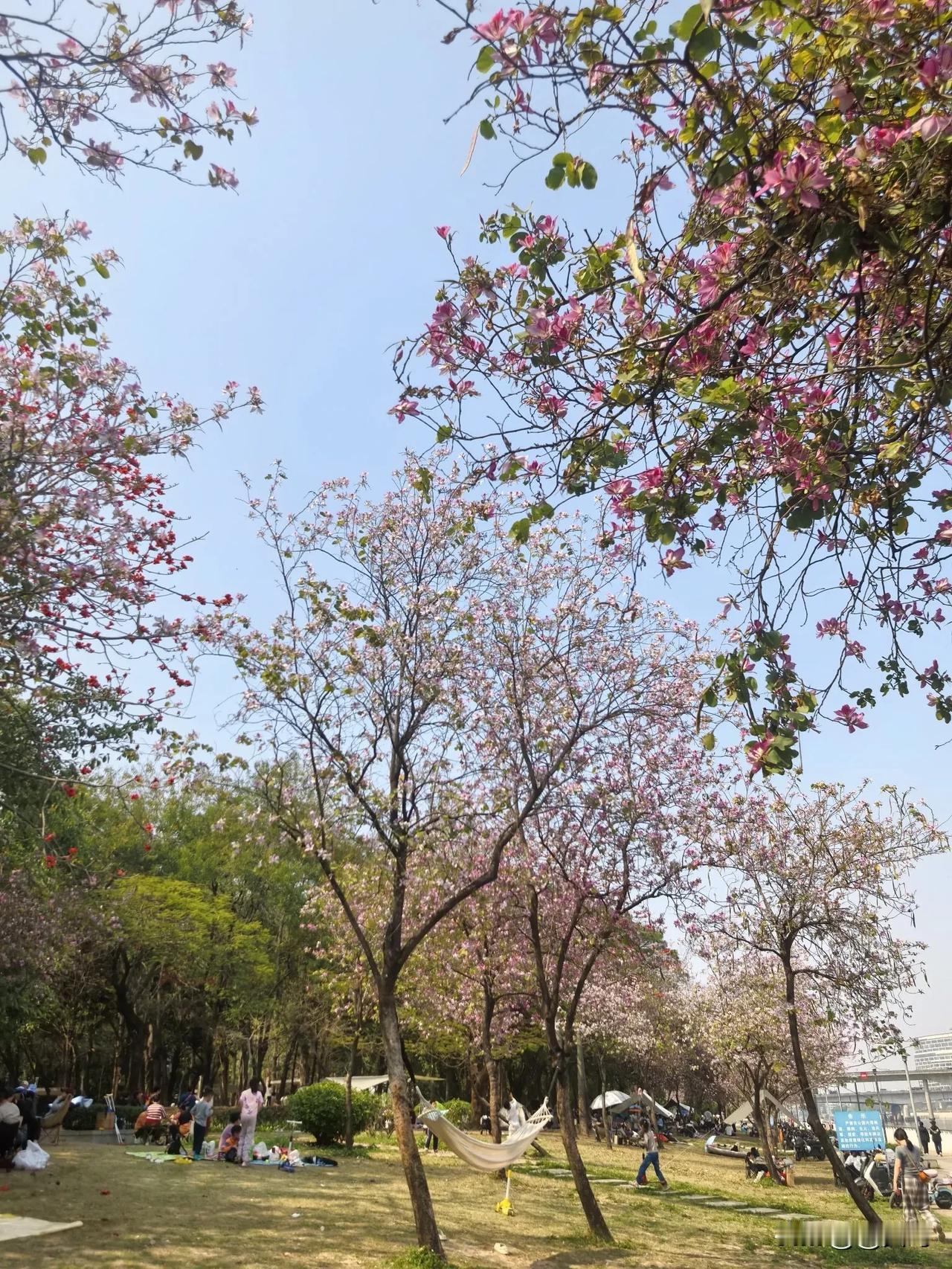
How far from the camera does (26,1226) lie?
855cm

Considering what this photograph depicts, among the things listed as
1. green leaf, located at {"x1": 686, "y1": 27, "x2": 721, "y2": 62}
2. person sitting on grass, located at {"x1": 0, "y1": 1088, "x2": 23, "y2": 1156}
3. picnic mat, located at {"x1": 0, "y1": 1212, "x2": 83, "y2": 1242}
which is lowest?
picnic mat, located at {"x1": 0, "y1": 1212, "x2": 83, "y2": 1242}

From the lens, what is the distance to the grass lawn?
8227 millimetres

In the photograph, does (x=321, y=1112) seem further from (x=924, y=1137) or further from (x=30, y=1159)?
(x=924, y=1137)

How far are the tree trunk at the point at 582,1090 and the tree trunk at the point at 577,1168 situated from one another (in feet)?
60.5

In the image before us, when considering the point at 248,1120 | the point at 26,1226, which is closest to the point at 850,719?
the point at 26,1226

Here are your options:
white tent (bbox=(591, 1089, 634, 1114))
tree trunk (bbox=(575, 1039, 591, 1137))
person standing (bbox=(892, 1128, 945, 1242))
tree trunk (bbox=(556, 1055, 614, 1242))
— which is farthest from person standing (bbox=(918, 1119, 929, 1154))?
tree trunk (bbox=(556, 1055, 614, 1242))

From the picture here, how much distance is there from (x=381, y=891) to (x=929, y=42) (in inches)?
513

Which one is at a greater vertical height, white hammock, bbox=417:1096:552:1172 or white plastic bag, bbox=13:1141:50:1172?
white hammock, bbox=417:1096:552:1172

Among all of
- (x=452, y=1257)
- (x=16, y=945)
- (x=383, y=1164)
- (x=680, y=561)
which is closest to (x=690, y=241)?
(x=680, y=561)

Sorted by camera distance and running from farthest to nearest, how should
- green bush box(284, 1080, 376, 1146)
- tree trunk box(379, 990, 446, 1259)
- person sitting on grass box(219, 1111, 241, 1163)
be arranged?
1. green bush box(284, 1080, 376, 1146)
2. person sitting on grass box(219, 1111, 241, 1163)
3. tree trunk box(379, 990, 446, 1259)

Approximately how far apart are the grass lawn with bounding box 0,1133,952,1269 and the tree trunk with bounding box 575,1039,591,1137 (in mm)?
14983

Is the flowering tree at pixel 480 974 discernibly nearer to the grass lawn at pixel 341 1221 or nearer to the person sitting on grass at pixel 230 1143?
the grass lawn at pixel 341 1221

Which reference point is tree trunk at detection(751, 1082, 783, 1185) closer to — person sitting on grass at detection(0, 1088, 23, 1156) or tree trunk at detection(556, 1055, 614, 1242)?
tree trunk at detection(556, 1055, 614, 1242)

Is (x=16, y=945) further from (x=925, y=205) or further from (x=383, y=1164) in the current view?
(x=925, y=205)
